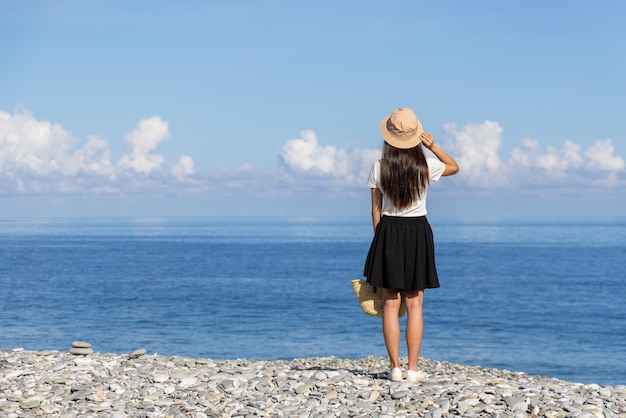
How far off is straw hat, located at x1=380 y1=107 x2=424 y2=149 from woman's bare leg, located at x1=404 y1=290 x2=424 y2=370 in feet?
5.21

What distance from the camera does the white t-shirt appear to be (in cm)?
791

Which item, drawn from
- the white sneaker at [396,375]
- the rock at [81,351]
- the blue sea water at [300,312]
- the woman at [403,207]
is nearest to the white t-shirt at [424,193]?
the woman at [403,207]

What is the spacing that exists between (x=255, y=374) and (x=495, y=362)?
2130 centimetres

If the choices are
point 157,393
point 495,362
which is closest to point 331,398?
point 157,393

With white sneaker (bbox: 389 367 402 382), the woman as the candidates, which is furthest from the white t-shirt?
white sneaker (bbox: 389 367 402 382)

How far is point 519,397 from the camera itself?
7.51 metres

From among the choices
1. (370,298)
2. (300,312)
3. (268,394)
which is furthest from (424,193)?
(300,312)

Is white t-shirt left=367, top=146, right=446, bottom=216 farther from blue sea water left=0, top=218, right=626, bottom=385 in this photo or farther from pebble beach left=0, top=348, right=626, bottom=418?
blue sea water left=0, top=218, right=626, bottom=385

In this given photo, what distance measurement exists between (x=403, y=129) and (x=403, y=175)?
1.55ft

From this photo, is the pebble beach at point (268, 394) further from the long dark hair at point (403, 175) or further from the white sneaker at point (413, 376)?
the long dark hair at point (403, 175)

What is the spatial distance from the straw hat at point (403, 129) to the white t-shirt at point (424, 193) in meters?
0.24

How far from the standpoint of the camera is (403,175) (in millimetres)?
7820

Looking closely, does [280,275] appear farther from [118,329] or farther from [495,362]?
[495,362]

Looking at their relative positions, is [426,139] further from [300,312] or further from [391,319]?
[300,312]
